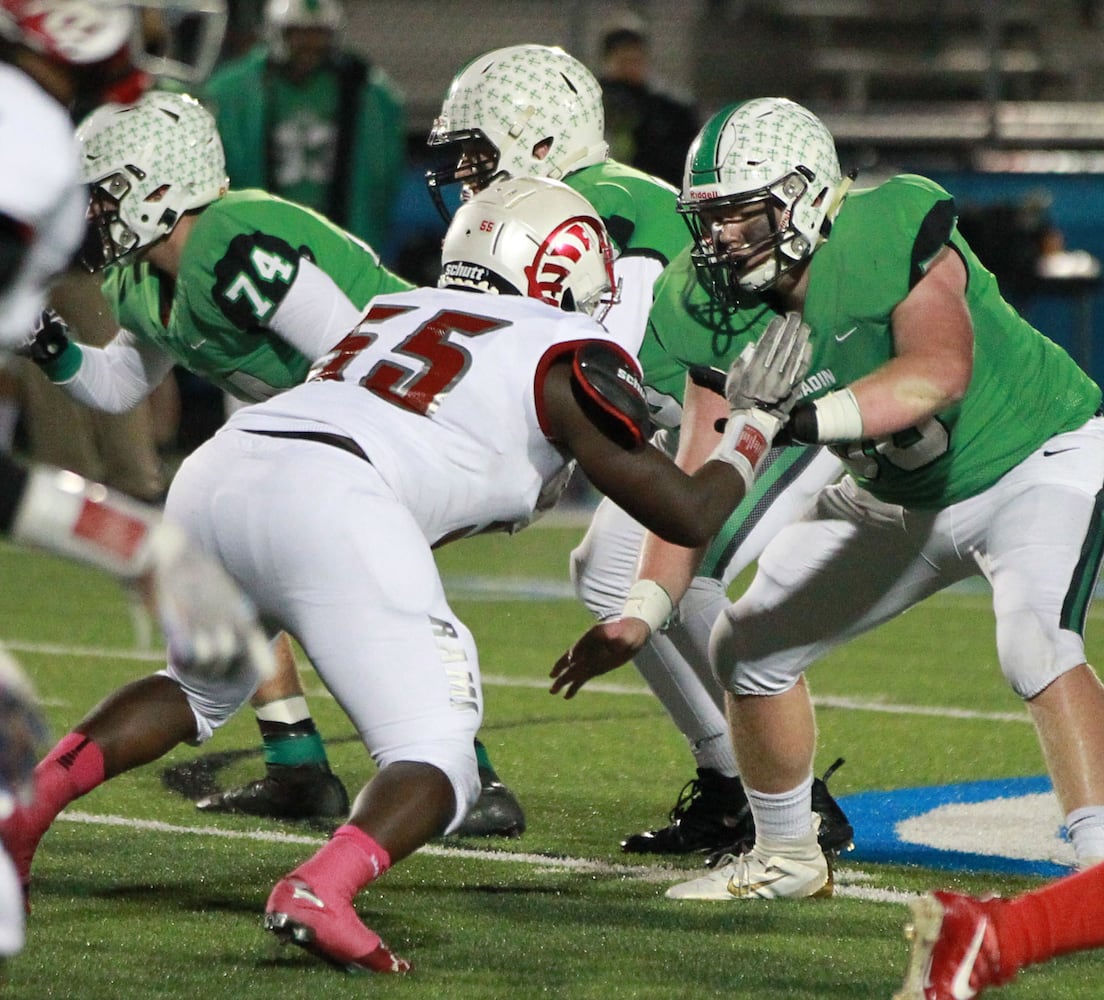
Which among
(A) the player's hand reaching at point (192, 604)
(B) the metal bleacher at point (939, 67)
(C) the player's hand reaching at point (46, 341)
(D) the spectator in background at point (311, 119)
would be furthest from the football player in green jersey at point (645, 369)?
(B) the metal bleacher at point (939, 67)

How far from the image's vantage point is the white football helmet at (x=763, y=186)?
3.56 meters

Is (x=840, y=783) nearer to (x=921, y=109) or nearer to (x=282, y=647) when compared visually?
(x=282, y=647)

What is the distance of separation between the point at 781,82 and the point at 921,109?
0.96m

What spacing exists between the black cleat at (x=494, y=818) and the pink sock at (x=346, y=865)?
1222 millimetres

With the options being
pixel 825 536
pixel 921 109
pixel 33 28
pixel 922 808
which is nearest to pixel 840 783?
pixel 922 808

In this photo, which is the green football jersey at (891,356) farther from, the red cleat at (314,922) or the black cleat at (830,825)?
the red cleat at (314,922)

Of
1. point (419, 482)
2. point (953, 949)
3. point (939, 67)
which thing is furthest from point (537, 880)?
point (939, 67)

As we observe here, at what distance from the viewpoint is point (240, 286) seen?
167 inches

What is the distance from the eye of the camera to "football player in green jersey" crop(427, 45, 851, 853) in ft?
13.7

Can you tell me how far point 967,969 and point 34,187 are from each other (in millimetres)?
1587

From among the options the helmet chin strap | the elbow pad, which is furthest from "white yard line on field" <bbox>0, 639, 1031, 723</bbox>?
the elbow pad

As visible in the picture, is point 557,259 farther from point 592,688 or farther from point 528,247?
point 592,688

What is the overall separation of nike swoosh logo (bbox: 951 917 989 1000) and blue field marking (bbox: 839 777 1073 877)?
1098mm

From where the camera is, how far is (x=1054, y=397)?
12.0 ft
